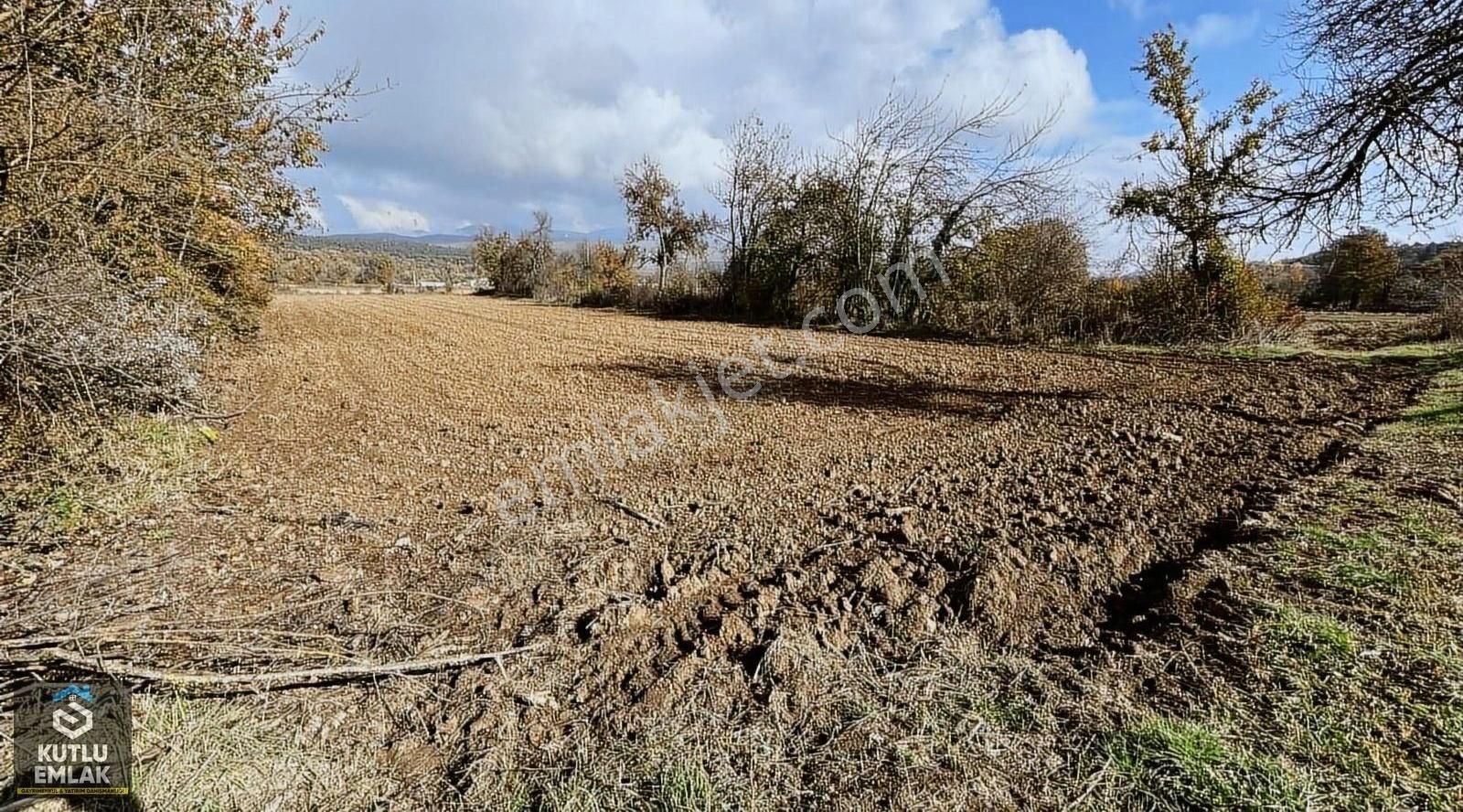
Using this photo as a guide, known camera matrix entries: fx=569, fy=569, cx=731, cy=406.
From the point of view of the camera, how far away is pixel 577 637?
91.9 inches

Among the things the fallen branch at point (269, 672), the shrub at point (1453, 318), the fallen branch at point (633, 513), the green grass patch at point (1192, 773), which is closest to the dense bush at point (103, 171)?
the fallen branch at point (269, 672)

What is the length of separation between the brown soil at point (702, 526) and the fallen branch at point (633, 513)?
0.7 inches

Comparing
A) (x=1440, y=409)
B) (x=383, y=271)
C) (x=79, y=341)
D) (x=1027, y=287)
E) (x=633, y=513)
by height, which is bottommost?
(x=633, y=513)

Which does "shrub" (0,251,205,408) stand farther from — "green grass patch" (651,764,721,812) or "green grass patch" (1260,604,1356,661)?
"green grass patch" (1260,604,1356,661)

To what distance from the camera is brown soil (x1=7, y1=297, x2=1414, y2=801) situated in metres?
2.30

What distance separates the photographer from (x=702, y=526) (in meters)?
3.37

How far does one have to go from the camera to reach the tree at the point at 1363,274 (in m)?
14.8

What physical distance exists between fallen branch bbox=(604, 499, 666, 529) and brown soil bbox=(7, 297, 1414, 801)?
0.7 inches

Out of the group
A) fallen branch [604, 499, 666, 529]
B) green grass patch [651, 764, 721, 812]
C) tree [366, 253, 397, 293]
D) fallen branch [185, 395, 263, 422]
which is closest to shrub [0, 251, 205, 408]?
fallen branch [185, 395, 263, 422]

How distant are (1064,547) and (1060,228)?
11011 millimetres

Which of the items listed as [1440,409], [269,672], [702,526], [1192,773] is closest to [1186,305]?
[1440,409]

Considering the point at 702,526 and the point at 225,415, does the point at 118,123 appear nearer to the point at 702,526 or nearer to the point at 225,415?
the point at 225,415

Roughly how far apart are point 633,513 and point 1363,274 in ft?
73.2

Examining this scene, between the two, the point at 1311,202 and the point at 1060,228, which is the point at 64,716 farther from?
the point at 1060,228
